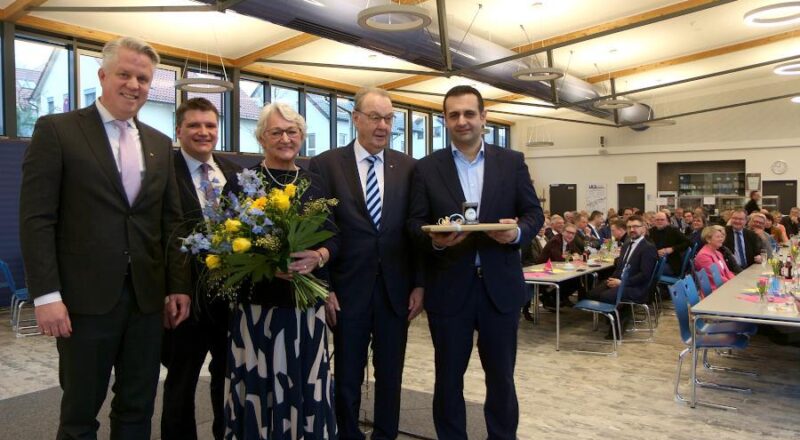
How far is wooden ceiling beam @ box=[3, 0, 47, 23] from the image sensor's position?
25.2ft

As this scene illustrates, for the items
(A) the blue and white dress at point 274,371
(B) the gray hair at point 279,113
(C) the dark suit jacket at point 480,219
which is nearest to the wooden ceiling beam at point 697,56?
(C) the dark suit jacket at point 480,219

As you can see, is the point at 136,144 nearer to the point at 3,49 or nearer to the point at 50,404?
the point at 50,404

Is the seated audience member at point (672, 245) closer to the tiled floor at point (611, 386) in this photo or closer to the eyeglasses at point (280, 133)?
the tiled floor at point (611, 386)

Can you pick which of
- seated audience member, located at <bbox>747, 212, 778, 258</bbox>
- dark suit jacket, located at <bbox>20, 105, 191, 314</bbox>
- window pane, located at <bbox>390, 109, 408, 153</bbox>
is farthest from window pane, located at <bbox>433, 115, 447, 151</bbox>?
dark suit jacket, located at <bbox>20, 105, 191, 314</bbox>

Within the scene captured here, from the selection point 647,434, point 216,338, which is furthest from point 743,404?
point 216,338

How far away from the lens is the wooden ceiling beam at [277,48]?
976cm

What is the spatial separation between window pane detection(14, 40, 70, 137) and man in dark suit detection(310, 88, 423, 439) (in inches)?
326

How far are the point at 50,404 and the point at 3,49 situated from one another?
6.87m

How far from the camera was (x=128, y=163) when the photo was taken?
214 centimetres

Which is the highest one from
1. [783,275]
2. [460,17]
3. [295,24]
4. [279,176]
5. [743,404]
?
[460,17]

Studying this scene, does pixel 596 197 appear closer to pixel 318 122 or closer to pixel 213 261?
pixel 318 122

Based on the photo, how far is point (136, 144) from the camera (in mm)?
2211

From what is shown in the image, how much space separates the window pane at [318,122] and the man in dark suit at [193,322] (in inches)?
418

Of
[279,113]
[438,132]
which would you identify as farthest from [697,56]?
[279,113]
